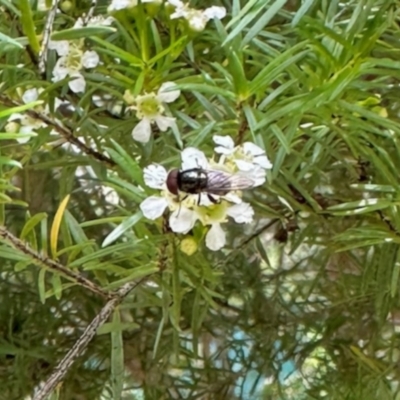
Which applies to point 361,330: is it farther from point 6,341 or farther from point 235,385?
point 6,341

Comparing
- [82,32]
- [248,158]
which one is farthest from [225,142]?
[82,32]

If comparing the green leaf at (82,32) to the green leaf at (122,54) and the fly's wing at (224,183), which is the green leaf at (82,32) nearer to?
the green leaf at (122,54)

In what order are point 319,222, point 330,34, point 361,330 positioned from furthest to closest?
1. point 361,330
2. point 319,222
3. point 330,34

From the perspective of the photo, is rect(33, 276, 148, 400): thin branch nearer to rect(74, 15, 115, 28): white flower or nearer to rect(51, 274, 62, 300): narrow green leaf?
rect(51, 274, 62, 300): narrow green leaf

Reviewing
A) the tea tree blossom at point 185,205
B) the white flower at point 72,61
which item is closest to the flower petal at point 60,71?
the white flower at point 72,61

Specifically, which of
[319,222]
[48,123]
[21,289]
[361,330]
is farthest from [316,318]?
[48,123]

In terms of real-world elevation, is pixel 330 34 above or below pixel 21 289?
above

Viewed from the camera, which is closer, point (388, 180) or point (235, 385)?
point (388, 180)
